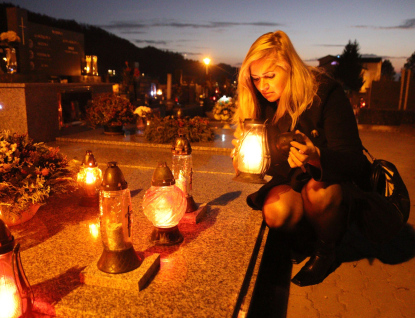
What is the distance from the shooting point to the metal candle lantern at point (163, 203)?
83.1 inches

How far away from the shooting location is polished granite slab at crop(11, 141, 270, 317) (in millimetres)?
1665

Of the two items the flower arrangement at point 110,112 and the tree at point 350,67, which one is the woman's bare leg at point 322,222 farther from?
the tree at point 350,67

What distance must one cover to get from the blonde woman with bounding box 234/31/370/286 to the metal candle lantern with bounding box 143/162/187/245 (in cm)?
53

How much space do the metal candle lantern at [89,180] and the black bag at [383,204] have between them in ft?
6.20

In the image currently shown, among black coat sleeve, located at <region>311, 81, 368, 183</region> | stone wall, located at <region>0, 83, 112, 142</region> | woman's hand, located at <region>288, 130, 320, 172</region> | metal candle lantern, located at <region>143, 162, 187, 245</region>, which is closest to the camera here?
woman's hand, located at <region>288, 130, 320, 172</region>

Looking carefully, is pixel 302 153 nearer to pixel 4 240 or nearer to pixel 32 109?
pixel 4 240

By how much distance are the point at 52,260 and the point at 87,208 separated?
89 centimetres

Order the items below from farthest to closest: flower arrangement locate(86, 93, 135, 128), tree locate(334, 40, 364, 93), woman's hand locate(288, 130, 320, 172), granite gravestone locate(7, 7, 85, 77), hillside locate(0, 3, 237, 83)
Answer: hillside locate(0, 3, 237, 83) < tree locate(334, 40, 364, 93) < granite gravestone locate(7, 7, 85, 77) < flower arrangement locate(86, 93, 135, 128) < woman's hand locate(288, 130, 320, 172)

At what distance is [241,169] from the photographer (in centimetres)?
237

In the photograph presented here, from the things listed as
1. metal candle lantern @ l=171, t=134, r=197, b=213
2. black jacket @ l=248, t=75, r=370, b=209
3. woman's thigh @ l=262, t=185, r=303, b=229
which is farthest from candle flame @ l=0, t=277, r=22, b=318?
woman's thigh @ l=262, t=185, r=303, b=229

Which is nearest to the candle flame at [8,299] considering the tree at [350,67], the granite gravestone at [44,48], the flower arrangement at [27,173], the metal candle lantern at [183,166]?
the flower arrangement at [27,173]

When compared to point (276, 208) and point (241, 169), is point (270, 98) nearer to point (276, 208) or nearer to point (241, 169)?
point (241, 169)

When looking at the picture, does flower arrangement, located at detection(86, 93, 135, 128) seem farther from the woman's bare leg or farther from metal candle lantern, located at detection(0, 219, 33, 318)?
metal candle lantern, located at detection(0, 219, 33, 318)

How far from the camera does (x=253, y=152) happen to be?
2.31 metres
